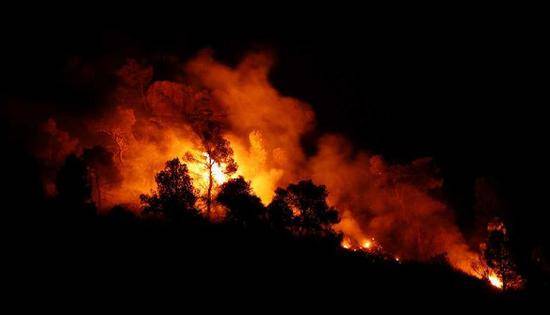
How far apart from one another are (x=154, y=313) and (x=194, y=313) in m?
1.62

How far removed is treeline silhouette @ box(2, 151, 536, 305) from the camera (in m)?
24.4

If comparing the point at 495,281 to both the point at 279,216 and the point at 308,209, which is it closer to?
the point at 308,209

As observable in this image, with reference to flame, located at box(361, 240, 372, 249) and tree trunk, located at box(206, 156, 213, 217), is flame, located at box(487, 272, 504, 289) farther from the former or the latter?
tree trunk, located at box(206, 156, 213, 217)

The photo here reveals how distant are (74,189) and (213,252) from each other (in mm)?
11720

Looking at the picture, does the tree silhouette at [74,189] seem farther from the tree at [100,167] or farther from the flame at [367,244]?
the flame at [367,244]

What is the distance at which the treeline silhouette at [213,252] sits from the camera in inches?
959

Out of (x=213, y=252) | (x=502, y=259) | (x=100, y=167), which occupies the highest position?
(x=100, y=167)

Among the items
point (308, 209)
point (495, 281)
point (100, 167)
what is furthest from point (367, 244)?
point (100, 167)

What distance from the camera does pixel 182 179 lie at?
33.0 metres

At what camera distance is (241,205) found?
33.1 meters

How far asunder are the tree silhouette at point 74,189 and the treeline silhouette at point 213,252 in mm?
66

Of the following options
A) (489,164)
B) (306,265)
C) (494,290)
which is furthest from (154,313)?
(489,164)

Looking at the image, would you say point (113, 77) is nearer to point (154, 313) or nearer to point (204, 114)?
point (204, 114)

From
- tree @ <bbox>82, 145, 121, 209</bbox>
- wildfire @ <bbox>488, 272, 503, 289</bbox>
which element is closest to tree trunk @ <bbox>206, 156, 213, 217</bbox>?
tree @ <bbox>82, 145, 121, 209</bbox>
